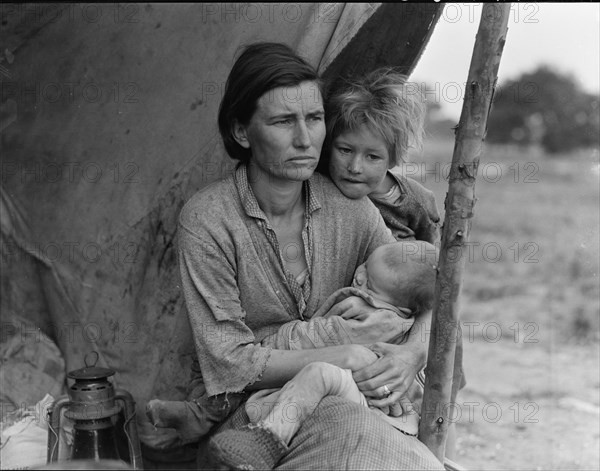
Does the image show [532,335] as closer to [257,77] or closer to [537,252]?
[537,252]

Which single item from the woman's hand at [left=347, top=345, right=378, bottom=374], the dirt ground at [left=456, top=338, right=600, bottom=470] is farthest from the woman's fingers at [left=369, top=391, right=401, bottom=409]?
the dirt ground at [left=456, top=338, right=600, bottom=470]

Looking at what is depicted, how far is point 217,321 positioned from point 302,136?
0.61 metres

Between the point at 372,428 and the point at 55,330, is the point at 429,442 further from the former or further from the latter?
the point at 55,330

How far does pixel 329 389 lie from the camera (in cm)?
214

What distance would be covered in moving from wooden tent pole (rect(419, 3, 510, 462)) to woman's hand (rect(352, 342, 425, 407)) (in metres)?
0.10

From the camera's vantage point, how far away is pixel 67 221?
3.39m

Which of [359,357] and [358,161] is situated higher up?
[358,161]

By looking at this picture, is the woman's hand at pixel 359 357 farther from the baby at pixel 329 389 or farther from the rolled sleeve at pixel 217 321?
the rolled sleeve at pixel 217 321

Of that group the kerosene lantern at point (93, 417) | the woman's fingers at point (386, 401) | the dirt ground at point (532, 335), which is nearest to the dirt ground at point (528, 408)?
the dirt ground at point (532, 335)

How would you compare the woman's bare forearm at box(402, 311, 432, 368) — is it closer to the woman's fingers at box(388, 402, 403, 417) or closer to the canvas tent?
the woman's fingers at box(388, 402, 403, 417)

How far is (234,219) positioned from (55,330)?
1399 mm

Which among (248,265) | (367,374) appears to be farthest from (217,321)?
(367,374)

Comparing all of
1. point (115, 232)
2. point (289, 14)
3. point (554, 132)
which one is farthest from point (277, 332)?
point (554, 132)

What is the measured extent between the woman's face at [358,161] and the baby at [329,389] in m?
0.30
